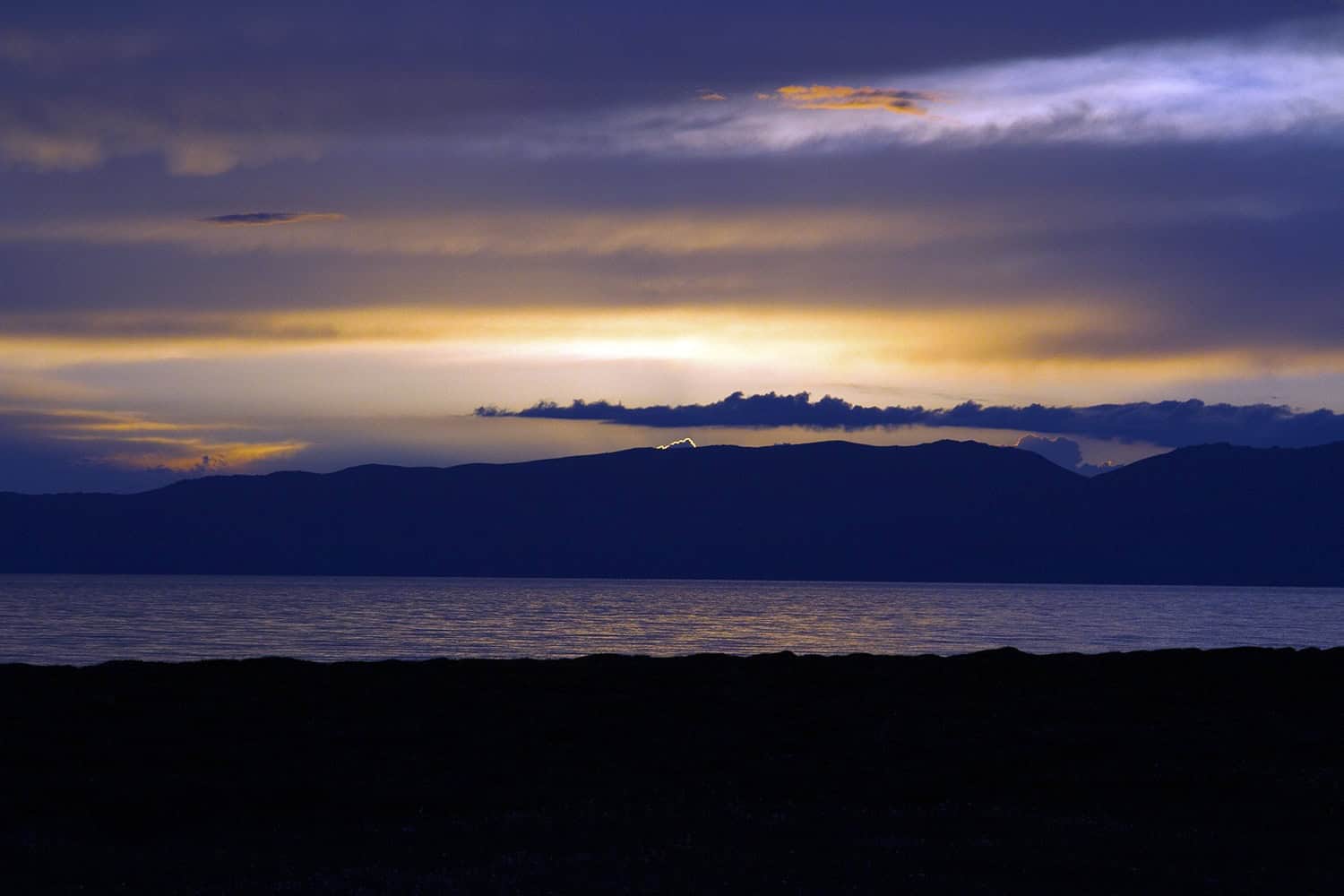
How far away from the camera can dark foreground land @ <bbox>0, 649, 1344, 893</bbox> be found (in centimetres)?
1712

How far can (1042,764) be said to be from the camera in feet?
78.9

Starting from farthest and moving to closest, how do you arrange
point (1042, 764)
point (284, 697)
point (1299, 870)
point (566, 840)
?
point (284, 697) → point (1042, 764) → point (566, 840) → point (1299, 870)

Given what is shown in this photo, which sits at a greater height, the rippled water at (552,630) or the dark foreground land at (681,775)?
the dark foreground land at (681,775)

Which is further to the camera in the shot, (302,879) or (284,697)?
(284,697)

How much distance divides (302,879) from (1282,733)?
18.3m

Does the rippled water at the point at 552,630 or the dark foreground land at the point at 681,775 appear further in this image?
the rippled water at the point at 552,630

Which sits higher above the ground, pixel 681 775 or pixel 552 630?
pixel 681 775

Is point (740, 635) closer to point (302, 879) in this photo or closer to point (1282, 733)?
point (1282, 733)

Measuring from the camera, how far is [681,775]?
76.4 feet

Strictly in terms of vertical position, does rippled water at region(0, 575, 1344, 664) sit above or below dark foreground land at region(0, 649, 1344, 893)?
below

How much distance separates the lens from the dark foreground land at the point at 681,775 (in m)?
17.1

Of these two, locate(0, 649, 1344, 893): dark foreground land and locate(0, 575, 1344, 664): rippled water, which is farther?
locate(0, 575, 1344, 664): rippled water

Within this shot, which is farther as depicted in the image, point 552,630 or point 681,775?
point 552,630

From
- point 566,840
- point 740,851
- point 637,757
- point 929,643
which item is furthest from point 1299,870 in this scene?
point 929,643
